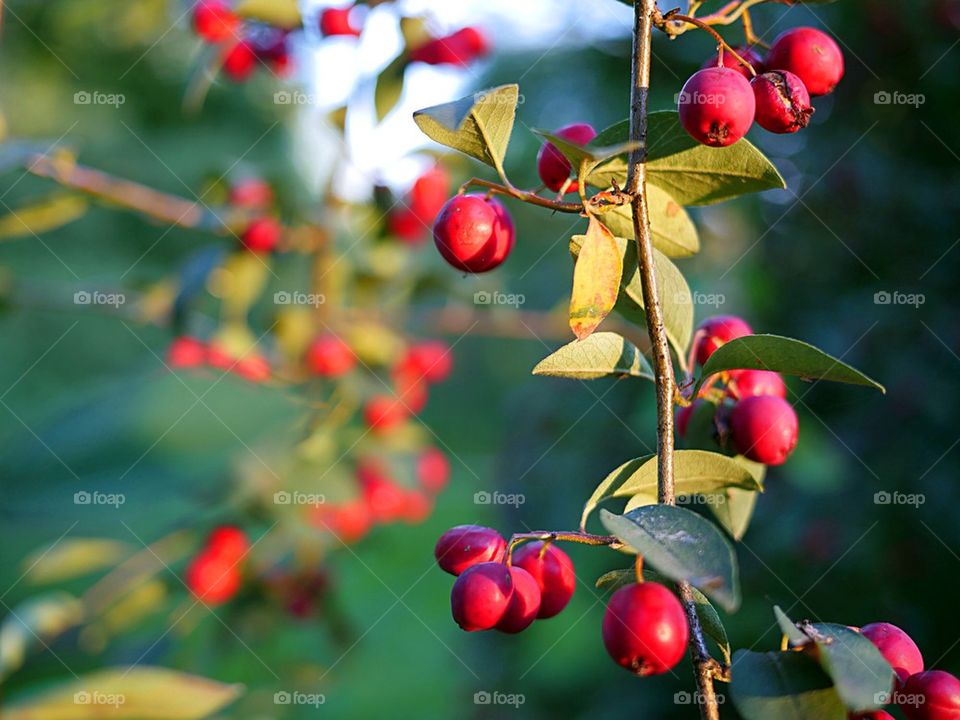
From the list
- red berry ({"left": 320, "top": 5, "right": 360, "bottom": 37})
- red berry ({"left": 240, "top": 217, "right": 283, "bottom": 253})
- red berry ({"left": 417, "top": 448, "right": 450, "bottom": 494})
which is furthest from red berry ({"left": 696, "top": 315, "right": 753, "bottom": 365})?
red berry ({"left": 417, "top": 448, "right": 450, "bottom": 494})

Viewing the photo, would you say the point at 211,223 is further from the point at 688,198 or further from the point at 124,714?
the point at 688,198

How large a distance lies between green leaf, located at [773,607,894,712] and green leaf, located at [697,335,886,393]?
14 cm

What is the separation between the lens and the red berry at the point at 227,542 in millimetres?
1488

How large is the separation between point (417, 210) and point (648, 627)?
123cm

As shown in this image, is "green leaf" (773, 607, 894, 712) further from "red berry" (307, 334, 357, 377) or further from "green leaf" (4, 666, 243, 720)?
"red berry" (307, 334, 357, 377)

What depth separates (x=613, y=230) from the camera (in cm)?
62

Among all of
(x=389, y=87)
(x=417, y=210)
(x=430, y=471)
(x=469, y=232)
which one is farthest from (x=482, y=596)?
(x=430, y=471)

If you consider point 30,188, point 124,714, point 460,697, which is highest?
point 30,188

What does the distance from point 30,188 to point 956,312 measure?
6.04 metres

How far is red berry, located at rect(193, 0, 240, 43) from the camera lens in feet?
4.76

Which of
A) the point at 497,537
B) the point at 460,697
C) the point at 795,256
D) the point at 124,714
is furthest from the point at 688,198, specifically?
the point at 460,697

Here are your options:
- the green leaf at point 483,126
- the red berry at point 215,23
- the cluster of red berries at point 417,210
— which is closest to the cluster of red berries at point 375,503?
the cluster of red berries at point 417,210

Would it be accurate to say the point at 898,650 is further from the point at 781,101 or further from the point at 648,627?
the point at 781,101

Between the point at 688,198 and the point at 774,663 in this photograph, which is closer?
the point at 774,663
